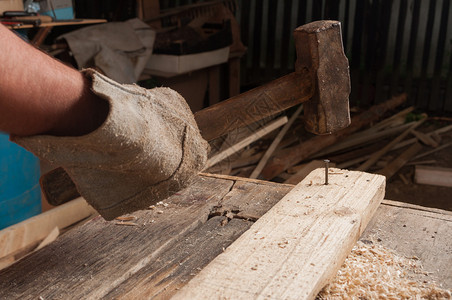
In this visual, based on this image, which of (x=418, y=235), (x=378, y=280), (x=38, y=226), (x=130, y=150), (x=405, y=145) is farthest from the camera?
(x=405, y=145)

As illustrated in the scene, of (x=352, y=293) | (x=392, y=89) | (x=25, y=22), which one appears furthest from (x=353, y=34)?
(x=352, y=293)

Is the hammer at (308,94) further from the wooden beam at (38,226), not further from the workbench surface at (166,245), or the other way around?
A: the wooden beam at (38,226)

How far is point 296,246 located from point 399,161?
407 cm

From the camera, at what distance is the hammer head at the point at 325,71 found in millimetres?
1865

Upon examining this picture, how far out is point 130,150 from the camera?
1223 mm

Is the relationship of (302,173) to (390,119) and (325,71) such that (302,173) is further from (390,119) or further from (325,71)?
(325,71)

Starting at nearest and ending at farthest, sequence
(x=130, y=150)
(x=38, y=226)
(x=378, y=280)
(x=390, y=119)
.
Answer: (x=130, y=150) < (x=378, y=280) < (x=38, y=226) < (x=390, y=119)

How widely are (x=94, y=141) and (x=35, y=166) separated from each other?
277 centimetres

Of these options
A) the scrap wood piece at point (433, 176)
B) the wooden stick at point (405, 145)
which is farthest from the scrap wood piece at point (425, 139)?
the scrap wood piece at point (433, 176)

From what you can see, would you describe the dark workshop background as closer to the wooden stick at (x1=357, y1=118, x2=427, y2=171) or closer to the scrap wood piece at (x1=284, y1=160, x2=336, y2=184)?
the wooden stick at (x1=357, y1=118, x2=427, y2=171)

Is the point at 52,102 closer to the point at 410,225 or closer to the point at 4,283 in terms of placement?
the point at 4,283

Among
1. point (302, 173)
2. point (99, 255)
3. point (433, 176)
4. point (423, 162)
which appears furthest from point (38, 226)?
point (423, 162)

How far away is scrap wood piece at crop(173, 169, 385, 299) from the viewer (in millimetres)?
1237

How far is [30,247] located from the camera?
3.02 m
